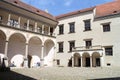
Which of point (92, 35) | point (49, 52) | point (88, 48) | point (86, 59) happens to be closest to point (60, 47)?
point (49, 52)

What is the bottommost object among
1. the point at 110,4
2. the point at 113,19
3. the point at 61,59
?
the point at 61,59

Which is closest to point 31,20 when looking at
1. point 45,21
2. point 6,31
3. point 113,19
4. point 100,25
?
point 45,21

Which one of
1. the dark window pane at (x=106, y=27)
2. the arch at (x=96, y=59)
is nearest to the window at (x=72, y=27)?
the dark window pane at (x=106, y=27)

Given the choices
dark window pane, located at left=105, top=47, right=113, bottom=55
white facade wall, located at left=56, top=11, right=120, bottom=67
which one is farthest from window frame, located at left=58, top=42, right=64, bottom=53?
dark window pane, located at left=105, top=47, right=113, bottom=55

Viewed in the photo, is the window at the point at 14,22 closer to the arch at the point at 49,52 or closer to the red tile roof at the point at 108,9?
the arch at the point at 49,52

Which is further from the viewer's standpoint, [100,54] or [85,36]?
[85,36]

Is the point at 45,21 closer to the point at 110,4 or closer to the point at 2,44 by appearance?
the point at 2,44

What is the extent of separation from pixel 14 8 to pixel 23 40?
541cm

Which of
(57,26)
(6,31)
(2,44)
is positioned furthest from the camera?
(57,26)

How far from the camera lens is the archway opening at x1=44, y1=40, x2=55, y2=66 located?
30.2m

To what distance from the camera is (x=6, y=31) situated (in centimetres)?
2186

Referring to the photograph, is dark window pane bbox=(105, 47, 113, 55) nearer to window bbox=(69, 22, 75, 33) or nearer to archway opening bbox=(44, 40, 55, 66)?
window bbox=(69, 22, 75, 33)

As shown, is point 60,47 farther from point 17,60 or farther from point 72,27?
point 17,60

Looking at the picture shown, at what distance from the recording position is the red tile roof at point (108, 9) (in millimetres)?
24733
